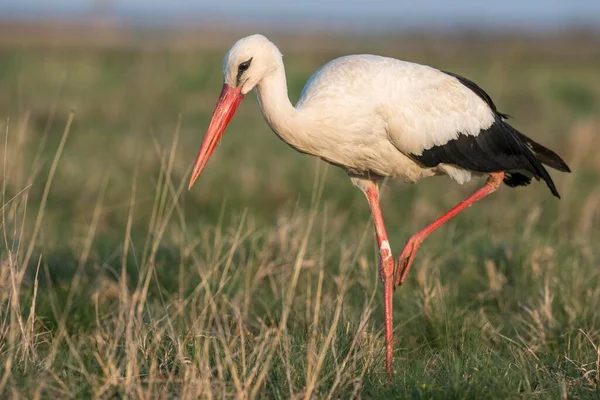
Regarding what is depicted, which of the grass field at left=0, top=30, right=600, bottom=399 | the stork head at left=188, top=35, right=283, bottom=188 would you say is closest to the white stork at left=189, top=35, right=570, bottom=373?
the stork head at left=188, top=35, right=283, bottom=188

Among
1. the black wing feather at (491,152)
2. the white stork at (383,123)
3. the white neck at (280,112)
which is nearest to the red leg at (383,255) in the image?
the white stork at (383,123)

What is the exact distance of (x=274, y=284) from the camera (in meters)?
5.56

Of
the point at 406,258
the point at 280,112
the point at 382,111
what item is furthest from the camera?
the point at 406,258

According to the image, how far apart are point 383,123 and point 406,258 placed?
2.88 feet

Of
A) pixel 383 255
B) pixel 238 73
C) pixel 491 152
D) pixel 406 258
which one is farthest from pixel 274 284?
pixel 491 152

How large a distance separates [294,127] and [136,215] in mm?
4047

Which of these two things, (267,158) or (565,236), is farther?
(267,158)

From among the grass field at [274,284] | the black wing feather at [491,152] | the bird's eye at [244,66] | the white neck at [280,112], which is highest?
the bird's eye at [244,66]

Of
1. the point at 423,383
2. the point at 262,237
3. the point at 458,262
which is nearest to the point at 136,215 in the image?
the point at 262,237

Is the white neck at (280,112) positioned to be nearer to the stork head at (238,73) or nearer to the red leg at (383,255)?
the stork head at (238,73)

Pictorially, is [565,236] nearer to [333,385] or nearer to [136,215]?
[136,215]

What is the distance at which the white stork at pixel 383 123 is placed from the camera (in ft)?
15.9

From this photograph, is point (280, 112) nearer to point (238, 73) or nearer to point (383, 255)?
point (238, 73)

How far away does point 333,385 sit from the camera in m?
3.74
